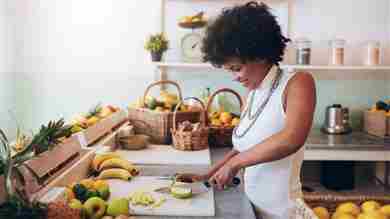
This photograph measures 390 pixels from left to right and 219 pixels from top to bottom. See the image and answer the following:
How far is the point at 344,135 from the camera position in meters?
3.09

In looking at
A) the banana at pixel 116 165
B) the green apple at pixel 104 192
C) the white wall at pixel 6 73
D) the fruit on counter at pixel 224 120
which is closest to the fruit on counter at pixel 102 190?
the green apple at pixel 104 192

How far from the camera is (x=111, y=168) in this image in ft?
5.49

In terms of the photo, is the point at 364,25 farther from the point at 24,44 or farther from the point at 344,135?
the point at 24,44

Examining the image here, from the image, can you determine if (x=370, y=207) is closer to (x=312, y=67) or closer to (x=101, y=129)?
(x=101, y=129)

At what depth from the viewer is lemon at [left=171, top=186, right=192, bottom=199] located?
135 centimetres

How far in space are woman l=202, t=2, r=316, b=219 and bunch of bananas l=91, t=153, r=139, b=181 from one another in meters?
0.39

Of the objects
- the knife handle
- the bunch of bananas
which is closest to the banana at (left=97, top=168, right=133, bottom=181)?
the bunch of bananas

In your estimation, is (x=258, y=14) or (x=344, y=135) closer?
(x=258, y=14)

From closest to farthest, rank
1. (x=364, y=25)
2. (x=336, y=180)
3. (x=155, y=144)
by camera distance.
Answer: (x=155, y=144)
(x=336, y=180)
(x=364, y=25)

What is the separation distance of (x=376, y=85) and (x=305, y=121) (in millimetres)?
2189

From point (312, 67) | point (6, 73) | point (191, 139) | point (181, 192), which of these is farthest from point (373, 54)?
point (6, 73)

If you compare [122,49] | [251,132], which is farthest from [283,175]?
[122,49]

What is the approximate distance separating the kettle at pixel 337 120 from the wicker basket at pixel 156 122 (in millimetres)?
1112

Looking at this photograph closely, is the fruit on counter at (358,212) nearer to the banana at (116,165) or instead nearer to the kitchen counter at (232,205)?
the kitchen counter at (232,205)
